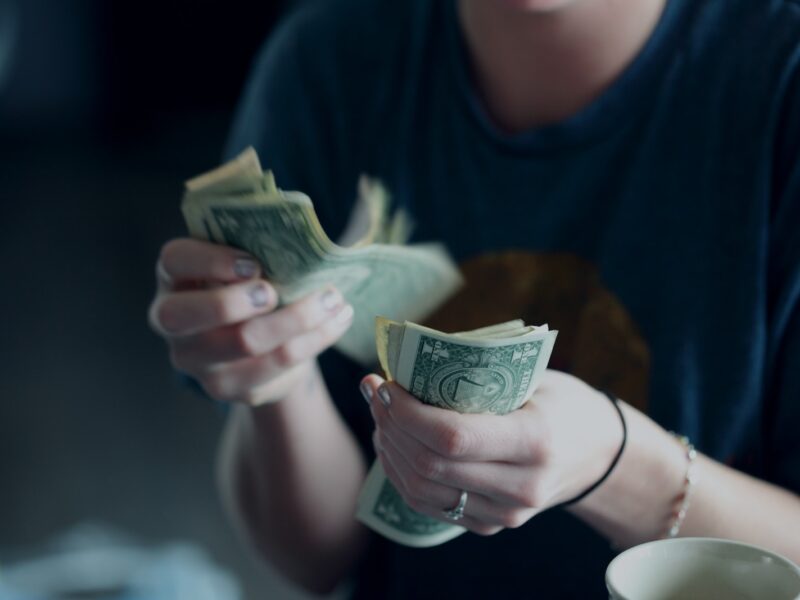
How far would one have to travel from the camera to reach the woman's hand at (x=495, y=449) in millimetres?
518

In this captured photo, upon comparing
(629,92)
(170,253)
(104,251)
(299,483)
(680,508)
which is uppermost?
(629,92)

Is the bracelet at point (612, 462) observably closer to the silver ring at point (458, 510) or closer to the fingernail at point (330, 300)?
the silver ring at point (458, 510)

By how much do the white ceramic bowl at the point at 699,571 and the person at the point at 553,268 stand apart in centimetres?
8

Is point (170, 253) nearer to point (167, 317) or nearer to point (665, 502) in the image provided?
point (167, 317)

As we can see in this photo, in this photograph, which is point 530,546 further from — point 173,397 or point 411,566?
point 173,397

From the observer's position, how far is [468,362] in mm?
504

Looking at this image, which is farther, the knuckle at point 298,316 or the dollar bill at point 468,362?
the knuckle at point 298,316

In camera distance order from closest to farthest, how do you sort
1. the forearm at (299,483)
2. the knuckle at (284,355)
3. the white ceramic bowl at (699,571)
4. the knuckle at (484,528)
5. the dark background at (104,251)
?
the white ceramic bowl at (699,571), the knuckle at (484,528), the knuckle at (284,355), the forearm at (299,483), the dark background at (104,251)

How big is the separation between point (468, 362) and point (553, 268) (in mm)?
327

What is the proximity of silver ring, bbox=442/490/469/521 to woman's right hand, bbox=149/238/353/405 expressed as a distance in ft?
A: 0.56

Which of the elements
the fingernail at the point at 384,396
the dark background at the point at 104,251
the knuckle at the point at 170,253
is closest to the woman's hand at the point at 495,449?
the fingernail at the point at 384,396

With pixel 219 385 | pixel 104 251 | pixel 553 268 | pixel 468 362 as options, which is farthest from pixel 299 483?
pixel 104 251

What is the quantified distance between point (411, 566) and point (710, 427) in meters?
0.27

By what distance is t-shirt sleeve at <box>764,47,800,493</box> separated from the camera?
722 mm
